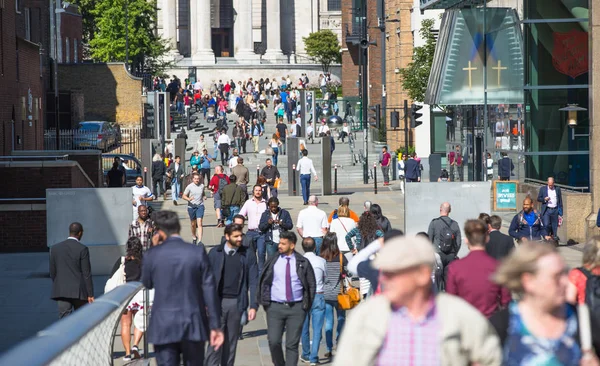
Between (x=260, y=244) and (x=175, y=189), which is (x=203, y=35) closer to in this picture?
(x=175, y=189)

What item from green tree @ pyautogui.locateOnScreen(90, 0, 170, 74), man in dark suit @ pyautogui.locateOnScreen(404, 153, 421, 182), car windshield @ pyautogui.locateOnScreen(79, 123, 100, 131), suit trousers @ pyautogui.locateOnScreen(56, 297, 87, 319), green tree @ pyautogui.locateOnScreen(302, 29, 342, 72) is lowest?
suit trousers @ pyautogui.locateOnScreen(56, 297, 87, 319)

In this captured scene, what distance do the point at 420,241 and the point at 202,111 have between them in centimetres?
7200

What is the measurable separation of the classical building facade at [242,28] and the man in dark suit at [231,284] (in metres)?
92.0

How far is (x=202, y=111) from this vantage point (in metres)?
76.6

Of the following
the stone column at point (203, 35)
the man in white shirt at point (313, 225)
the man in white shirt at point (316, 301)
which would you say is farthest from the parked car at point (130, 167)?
the stone column at point (203, 35)

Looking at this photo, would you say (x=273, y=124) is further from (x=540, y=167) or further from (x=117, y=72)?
(x=540, y=167)

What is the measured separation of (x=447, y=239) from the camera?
600 inches

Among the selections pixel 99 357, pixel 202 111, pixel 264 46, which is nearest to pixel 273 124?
pixel 202 111

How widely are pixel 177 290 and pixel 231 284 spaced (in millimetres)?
3069

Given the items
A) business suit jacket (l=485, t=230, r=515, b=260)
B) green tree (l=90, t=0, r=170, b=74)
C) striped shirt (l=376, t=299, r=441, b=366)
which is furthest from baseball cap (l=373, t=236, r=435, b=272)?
green tree (l=90, t=0, r=170, b=74)

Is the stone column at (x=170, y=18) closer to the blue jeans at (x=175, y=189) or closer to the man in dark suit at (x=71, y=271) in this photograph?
the blue jeans at (x=175, y=189)

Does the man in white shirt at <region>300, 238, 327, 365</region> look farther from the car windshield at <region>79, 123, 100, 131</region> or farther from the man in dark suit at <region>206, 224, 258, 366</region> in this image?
the car windshield at <region>79, 123, 100, 131</region>

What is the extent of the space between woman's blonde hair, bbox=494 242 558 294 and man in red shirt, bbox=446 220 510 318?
12.0ft

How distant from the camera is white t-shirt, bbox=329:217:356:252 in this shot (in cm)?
1700
